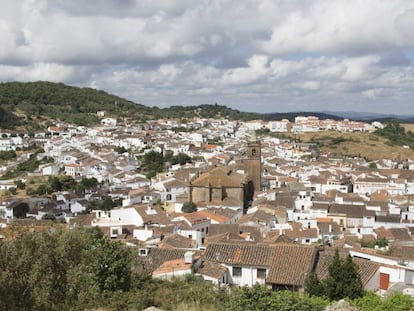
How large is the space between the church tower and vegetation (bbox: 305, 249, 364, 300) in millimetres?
32899

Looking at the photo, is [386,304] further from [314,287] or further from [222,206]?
[222,206]

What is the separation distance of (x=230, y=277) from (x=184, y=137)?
75.1 meters

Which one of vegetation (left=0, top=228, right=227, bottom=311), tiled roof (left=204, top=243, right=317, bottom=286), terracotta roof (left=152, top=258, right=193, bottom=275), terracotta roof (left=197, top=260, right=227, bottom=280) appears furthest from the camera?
terracotta roof (left=152, top=258, right=193, bottom=275)

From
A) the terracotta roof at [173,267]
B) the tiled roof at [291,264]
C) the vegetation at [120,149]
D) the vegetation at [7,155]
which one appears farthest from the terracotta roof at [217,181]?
the vegetation at [7,155]

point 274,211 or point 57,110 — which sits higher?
point 57,110

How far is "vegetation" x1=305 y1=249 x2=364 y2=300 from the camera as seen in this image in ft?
46.8

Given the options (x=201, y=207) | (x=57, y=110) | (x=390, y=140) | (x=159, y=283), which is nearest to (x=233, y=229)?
(x=201, y=207)

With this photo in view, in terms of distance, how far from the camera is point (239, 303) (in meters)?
9.45

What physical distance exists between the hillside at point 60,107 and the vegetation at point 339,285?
90258 millimetres

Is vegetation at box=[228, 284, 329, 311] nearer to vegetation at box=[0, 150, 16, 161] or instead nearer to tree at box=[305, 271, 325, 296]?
tree at box=[305, 271, 325, 296]

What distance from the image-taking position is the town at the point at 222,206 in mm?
17781

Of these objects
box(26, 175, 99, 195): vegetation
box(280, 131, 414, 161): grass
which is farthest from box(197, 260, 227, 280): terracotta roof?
box(280, 131, 414, 161): grass

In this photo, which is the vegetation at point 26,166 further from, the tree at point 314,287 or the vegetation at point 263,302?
the vegetation at point 263,302

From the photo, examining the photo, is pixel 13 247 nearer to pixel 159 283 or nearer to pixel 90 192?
pixel 159 283
